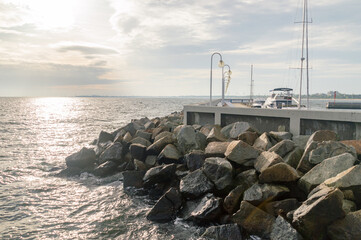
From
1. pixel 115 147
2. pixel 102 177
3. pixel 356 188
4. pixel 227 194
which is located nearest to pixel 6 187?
pixel 102 177

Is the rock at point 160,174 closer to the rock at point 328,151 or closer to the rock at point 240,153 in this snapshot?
the rock at point 240,153

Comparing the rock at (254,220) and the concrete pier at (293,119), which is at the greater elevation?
the concrete pier at (293,119)

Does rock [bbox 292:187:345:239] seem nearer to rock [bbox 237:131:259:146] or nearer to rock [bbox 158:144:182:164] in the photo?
rock [bbox 237:131:259:146]

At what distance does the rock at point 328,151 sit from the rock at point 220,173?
2406mm

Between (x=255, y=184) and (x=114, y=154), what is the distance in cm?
723

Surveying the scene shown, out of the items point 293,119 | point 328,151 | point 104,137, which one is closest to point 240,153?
point 328,151

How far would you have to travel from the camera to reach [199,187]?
314 inches

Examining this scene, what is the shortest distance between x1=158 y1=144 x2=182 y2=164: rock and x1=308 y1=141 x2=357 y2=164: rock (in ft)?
16.0

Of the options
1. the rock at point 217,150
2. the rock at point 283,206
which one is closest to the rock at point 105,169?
the rock at point 217,150

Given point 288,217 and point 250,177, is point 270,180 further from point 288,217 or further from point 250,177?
point 288,217

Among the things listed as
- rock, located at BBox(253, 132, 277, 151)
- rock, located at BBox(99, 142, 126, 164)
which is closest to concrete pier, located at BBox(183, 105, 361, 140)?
rock, located at BBox(253, 132, 277, 151)

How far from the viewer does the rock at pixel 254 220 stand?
636 centimetres

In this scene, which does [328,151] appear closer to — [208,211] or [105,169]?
[208,211]

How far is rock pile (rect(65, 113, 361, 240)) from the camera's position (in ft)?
18.7
